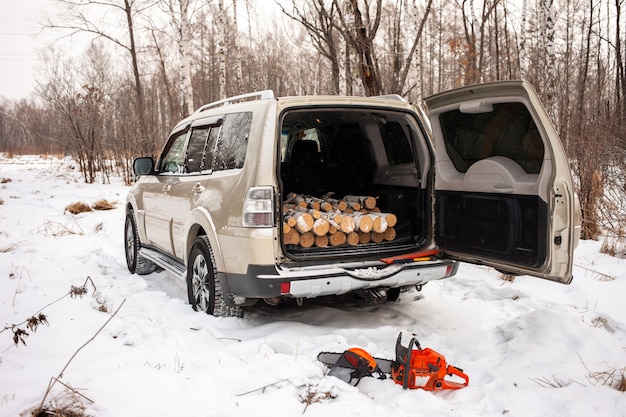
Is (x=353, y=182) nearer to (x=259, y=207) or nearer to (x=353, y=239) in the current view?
(x=353, y=239)

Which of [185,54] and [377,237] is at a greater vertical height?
[185,54]

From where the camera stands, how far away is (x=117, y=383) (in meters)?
2.80

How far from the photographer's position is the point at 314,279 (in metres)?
3.71

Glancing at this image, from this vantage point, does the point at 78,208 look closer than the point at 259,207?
No

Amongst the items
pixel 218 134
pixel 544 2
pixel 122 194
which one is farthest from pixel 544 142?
pixel 122 194

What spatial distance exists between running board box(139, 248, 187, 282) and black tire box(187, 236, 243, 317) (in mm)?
239

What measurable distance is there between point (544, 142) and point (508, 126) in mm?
440

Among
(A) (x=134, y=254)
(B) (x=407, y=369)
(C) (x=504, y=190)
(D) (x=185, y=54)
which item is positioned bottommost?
(B) (x=407, y=369)

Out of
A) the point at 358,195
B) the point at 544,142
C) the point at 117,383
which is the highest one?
the point at 544,142

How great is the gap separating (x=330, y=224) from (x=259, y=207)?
95cm

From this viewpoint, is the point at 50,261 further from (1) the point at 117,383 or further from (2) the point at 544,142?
(2) the point at 544,142

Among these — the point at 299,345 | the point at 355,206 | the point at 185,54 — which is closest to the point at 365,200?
the point at 355,206

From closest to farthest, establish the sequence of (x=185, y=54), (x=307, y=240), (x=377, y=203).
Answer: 1. (x=307, y=240)
2. (x=377, y=203)
3. (x=185, y=54)

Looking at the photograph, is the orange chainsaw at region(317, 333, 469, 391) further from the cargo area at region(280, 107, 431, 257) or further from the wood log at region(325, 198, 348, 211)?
the wood log at region(325, 198, 348, 211)
